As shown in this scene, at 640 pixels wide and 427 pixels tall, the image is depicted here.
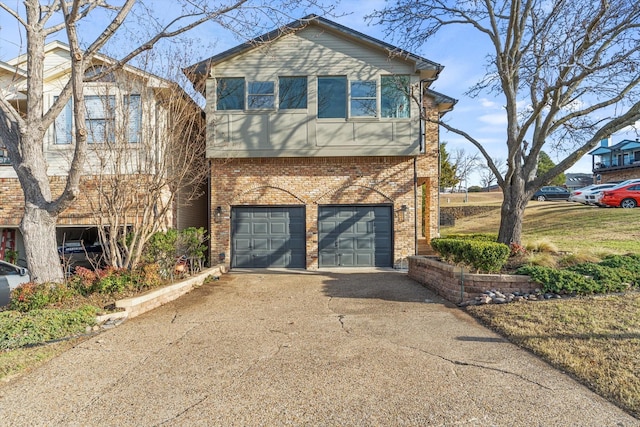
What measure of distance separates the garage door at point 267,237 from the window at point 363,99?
3.69m

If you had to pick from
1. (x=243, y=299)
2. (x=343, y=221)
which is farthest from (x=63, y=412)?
(x=343, y=221)

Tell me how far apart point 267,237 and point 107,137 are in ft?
17.7

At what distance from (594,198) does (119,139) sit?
89.4 feet

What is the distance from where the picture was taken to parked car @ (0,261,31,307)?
296 inches

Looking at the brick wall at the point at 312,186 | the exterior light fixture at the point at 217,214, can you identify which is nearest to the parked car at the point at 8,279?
the brick wall at the point at 312,186

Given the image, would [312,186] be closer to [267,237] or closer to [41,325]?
[267,237]

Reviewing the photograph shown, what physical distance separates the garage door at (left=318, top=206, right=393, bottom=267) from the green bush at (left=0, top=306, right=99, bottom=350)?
7.16m

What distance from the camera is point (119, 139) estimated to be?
831 centimetres

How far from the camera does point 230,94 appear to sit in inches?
456

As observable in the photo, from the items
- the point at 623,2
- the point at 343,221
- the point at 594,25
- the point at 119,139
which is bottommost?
the point at 343,221

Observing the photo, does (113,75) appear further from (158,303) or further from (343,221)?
(343,221)

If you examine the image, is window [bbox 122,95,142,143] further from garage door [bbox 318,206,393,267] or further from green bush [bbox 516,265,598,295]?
green bush [bbox 516,265,598,295]

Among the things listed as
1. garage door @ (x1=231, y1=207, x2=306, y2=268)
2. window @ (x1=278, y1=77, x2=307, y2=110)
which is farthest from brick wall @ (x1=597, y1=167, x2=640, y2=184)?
garage door @ (x1=231, y1=207, x2=306, y2=268)

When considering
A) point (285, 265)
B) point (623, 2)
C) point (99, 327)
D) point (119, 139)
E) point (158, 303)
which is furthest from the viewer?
point (285, 265)
